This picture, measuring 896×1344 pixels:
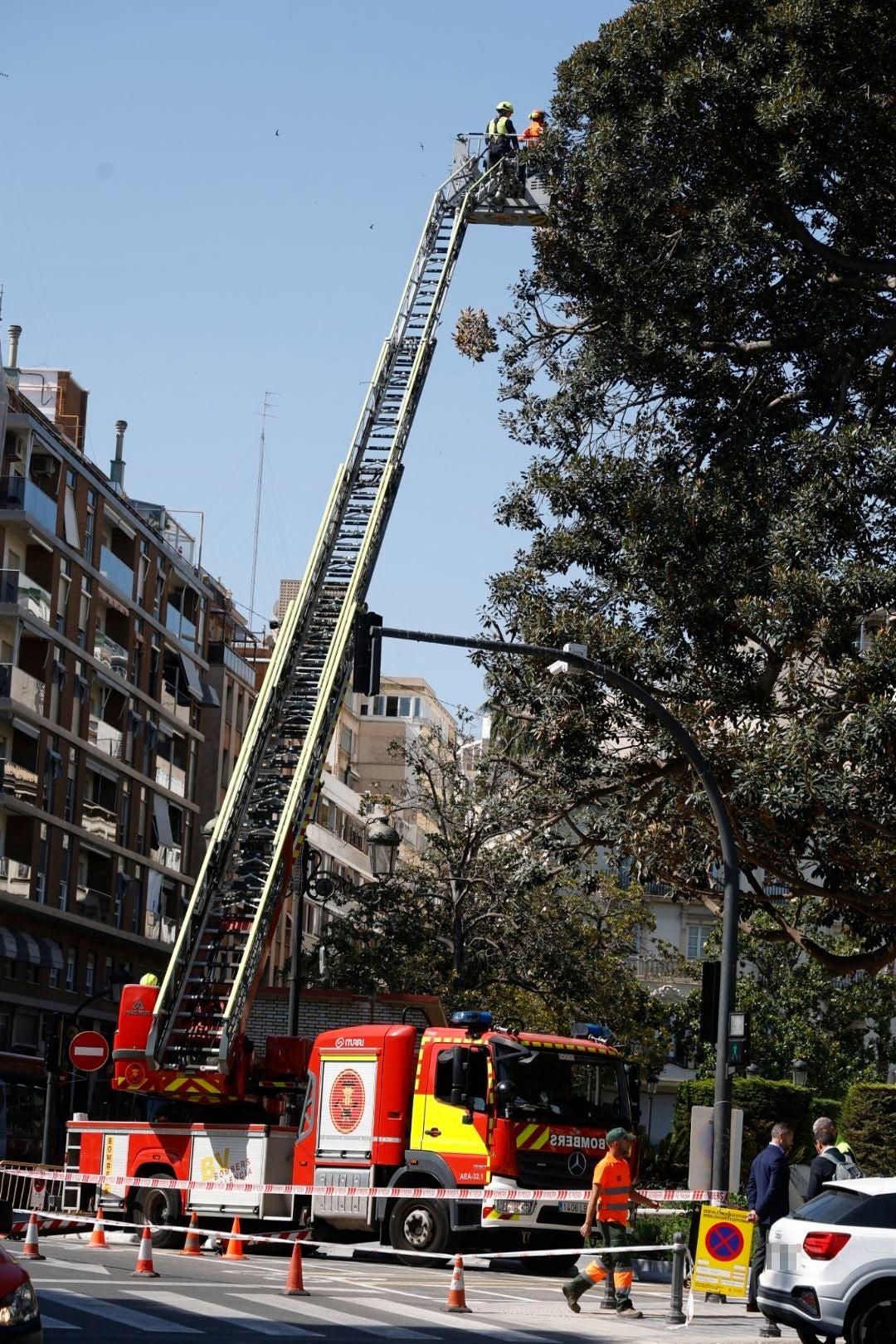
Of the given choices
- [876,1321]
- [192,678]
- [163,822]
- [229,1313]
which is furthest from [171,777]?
[876,1321]

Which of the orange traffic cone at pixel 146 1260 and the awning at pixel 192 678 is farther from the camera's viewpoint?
the awning at pixel 192 678

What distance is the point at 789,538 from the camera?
65.2 feet

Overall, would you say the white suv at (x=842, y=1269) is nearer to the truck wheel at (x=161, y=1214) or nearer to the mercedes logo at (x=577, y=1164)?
the mercedes logo at (x=577, y=1164)

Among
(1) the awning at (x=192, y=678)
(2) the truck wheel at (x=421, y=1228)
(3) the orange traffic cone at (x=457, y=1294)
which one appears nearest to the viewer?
(3) the orange traffic cone at (x=457, y=1294)

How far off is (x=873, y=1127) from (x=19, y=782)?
29.2 m

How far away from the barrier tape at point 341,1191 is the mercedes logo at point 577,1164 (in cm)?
66

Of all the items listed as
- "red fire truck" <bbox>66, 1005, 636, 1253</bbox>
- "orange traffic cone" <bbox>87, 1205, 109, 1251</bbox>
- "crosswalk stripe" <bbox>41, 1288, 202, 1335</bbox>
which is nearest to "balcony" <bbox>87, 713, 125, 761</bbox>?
"red fire truck" <bbox>66, 1005, 636, 1253</bbox>

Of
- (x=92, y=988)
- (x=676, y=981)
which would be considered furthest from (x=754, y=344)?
(x=676, y=981)

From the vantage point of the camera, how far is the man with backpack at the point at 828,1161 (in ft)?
52.6

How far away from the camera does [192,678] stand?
6800 centimetres

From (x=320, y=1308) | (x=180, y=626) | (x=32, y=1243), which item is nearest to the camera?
(x=320, y=1308)

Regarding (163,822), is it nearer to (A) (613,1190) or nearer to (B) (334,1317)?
(A) (613,1190)

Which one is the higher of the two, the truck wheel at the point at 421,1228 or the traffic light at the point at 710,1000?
the traffic light at the point at 710,1000

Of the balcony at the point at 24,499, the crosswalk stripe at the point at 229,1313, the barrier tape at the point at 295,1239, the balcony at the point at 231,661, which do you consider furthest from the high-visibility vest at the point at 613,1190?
the balcony at the point at 231,661
